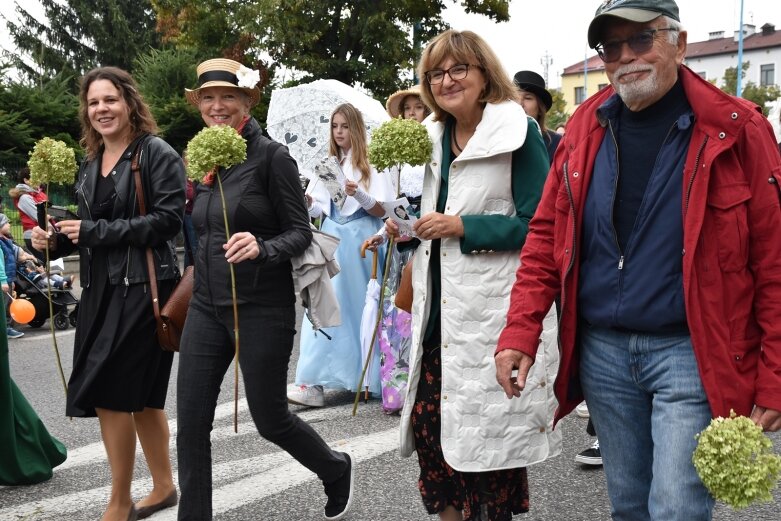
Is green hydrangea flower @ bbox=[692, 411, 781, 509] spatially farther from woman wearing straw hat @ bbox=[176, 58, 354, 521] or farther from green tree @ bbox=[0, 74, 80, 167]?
green tree @ bbox=[0, 74, 80, 167]

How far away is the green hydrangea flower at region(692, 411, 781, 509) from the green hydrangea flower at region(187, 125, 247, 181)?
2151 mm

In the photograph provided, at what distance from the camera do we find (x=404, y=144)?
3584 mm

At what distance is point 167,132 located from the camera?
77.9 feet

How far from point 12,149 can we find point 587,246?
2010 centimetres

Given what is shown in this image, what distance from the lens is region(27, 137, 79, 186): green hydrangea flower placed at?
4.45 m

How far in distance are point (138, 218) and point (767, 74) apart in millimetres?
90021

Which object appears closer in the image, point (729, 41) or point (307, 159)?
point (307, 159)

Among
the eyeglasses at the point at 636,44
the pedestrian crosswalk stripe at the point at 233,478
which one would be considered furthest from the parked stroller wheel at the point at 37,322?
the eyeglasses at the point at 636,44

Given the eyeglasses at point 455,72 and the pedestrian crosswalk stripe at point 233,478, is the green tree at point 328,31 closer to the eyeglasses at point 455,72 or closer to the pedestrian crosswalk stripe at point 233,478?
the pedestrian crosswalk stripe at point 233,478

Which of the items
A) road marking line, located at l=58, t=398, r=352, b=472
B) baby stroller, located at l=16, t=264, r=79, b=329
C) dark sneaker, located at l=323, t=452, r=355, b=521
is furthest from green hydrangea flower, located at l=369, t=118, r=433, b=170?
baby stroller, located at l=16, t=264, r=79, b=329

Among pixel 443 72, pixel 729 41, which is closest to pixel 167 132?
pixel 443 72

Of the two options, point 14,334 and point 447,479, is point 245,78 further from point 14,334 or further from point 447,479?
point 14,334

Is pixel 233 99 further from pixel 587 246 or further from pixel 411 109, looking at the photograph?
pixel 411 109

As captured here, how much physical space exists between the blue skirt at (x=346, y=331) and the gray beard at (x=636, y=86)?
4347 mm
